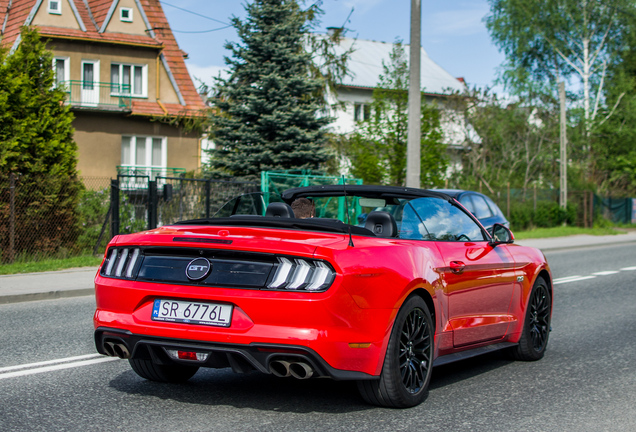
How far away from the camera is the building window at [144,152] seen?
107 ft

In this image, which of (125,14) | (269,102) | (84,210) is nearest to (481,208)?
(84,210)

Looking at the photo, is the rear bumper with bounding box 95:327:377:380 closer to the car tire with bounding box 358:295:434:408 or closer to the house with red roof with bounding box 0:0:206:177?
the car tire with bounding box 358:295:434:408

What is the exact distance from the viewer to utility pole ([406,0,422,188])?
655 inches

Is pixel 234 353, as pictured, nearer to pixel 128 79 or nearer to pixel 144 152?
pixel 144 152

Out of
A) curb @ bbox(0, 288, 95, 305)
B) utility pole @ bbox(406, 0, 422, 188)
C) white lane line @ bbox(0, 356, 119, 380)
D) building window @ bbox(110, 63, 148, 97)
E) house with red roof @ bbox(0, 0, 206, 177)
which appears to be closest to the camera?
white lane line @ bbox(0, 356, 119, 380)

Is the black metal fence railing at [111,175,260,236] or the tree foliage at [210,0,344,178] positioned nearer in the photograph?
the black metal fence railing at [111,175,260,236]

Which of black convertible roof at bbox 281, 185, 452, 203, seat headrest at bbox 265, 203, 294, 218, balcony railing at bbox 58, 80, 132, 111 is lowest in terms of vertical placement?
seat headrest at bbox 265, 203, 294, 218

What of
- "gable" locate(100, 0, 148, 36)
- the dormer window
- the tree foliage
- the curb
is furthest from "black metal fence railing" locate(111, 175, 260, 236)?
"gable" locate(100, 0, 148, 36)

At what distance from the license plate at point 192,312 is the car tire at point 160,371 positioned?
3.35ft

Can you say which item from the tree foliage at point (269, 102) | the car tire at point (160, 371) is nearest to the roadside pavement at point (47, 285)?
the car tire at point (160, 371)

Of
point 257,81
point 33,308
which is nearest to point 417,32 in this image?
point 257,81

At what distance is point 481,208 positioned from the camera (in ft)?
46.5

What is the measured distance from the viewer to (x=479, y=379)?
608 centimetres

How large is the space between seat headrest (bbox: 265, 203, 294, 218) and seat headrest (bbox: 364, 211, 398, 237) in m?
0.97
